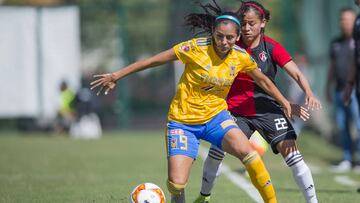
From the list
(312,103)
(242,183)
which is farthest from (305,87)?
(242,183)

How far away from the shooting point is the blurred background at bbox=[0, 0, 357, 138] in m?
24.0

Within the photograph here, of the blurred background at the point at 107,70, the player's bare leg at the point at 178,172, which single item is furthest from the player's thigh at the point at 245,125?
the blurred background at the point at 107,70

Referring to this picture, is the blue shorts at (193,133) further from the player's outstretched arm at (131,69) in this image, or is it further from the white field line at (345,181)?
the white field line at (345,181)

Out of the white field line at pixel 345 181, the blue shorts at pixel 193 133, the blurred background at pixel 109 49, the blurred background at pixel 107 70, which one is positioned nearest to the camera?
the blue shorts at pixel 193 133

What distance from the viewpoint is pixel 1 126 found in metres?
27.1

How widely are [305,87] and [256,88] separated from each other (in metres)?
0.58

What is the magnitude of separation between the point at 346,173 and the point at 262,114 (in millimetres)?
5372

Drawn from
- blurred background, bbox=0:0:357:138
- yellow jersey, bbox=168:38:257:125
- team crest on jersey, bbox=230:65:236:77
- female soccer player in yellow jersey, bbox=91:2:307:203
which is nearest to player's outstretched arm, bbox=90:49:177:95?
female soccer player in yellow jersey, bbox=91:2:307:203

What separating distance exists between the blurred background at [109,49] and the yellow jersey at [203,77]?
45.4 ft

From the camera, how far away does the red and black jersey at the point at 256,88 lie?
27.3 ft

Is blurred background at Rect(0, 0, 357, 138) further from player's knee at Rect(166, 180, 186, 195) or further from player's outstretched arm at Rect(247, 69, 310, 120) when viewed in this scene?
player's knee at Rect(166, 180, 186, 195)

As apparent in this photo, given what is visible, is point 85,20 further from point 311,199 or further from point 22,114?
point 311,199

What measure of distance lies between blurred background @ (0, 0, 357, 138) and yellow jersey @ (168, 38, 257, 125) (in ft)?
45.4

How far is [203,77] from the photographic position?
25.2 ft
